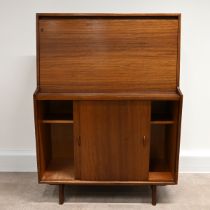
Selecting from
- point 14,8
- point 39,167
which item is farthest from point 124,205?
point 14,8

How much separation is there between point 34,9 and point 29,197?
49.2 inches

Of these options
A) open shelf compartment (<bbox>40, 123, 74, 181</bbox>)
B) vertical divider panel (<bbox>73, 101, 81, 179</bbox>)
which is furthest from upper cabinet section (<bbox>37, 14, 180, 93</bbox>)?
open shelf compartment (<bbox>40, 123, 74, 181</bbox>)

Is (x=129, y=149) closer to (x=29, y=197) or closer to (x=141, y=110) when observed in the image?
(x=141, y=110)

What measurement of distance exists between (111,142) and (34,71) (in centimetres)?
83

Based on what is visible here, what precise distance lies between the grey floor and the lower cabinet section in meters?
0.18

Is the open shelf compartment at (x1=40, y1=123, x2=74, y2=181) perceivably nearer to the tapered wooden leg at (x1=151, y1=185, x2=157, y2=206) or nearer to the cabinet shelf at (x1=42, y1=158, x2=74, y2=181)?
the cabinet shelf at (x1=42, y1=158, x2=74, y2=181)

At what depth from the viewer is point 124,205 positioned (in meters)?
1.99

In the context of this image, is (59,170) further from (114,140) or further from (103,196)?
(114,140)

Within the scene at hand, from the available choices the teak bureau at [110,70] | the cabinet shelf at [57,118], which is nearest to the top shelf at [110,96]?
the teak bureau at [110,70]

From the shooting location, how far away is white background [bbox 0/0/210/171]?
218 cm

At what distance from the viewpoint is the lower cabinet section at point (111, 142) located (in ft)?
5.90

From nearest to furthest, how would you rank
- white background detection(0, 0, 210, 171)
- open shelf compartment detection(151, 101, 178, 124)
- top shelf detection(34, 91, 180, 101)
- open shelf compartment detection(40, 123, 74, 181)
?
top shelf detection(34, 91, 180, 101)
open shelf compartment detection(151, 101, 178, 124)
open shelf compartment detection(40, 123, 74, 181)
white background detection(0, 0, 210, 171)

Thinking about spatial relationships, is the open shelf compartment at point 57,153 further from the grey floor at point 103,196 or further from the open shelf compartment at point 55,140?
the grey floor at point 103,196

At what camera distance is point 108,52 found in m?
1.84
